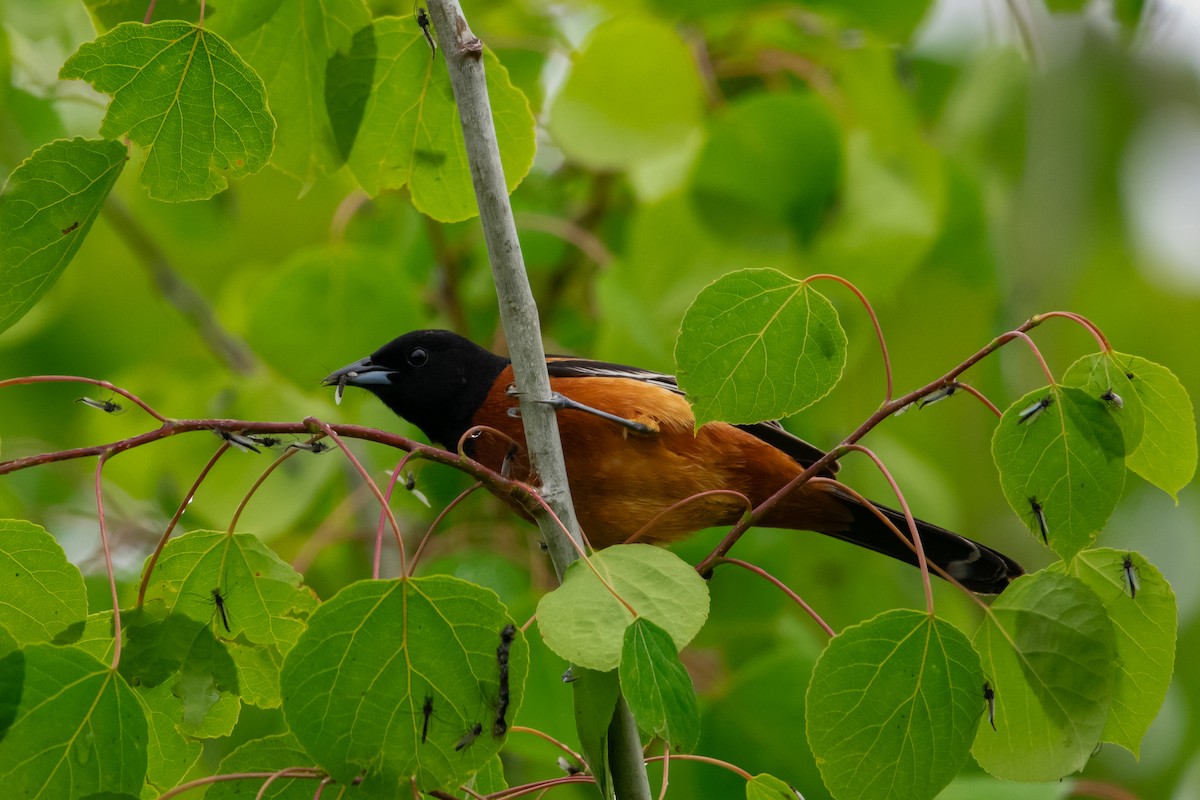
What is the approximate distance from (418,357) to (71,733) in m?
2.23

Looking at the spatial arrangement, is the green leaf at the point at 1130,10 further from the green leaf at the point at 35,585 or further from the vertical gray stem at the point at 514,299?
the green leaf at the point at 35,585

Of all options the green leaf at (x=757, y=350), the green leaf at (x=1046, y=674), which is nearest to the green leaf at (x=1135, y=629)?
the green leaf at (x=1046, y=674)

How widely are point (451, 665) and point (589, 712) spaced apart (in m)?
0.29

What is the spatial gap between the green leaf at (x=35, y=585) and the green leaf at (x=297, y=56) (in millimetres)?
1052

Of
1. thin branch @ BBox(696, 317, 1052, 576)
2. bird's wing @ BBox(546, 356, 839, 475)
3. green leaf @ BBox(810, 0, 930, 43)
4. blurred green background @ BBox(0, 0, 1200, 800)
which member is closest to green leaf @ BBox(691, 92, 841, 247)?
blurred green background @ BBox(0, 0, 1200, 800)

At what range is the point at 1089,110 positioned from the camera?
34.6 feet

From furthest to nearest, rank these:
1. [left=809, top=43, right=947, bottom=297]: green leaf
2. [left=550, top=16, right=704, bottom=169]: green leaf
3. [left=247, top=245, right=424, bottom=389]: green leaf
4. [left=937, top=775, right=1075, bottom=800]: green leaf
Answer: [left=247, top=245, right=424, bottom=389]: green leaf → [left=809, top=43, right=947, bottom=297]: green leaf → [left=550, top=16, right=704, bottom=169]: green leaf → [left=937, top=775, right=1075, bottom=800]: green leaf

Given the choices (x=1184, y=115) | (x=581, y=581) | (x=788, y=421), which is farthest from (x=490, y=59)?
(x=1184, y=115)

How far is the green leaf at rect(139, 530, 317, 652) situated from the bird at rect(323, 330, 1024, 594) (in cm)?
102

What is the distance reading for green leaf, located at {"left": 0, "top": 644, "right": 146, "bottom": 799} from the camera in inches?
79.4

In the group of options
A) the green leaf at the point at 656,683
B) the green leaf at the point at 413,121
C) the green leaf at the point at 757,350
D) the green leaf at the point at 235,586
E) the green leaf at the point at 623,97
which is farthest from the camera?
the green leaf at the point at 623,97

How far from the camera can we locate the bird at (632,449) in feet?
12.1

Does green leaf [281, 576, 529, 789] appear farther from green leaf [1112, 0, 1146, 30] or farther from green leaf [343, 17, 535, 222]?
green leaf [1112, 0, 1146, 30]

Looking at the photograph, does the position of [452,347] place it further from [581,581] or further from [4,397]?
[4,397]
